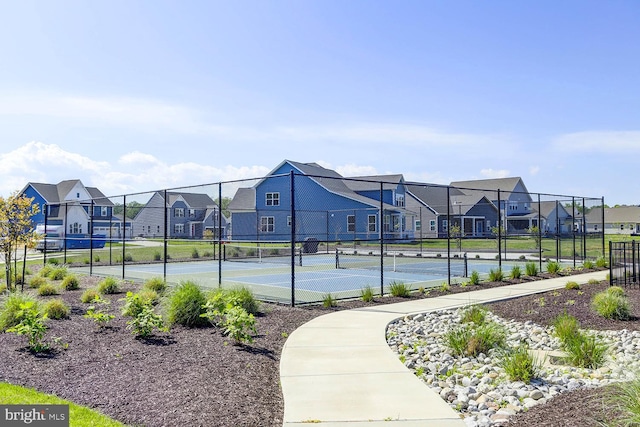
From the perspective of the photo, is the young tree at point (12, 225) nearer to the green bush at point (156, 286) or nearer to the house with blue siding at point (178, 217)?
the green bush at point (156, 286)

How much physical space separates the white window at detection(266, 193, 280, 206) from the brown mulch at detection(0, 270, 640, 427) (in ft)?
86.7

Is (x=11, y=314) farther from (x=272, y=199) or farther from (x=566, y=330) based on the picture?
(x=272, y=199)

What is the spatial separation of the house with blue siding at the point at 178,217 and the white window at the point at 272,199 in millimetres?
3919

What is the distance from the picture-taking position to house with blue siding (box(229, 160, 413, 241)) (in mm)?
31344

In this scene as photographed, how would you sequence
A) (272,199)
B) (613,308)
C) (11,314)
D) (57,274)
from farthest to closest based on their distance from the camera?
(272,199) → (57,274) → (613,308) → (11,314)

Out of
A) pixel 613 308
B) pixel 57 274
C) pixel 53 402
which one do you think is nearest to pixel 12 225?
pixel 57 274

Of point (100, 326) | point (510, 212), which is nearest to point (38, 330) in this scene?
point (100, 326)

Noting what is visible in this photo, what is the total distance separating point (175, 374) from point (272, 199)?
29.7 meters

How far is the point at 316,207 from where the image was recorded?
1384 inches

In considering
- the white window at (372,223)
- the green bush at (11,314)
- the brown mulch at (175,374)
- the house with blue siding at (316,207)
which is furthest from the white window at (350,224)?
the green bush at (11,314)

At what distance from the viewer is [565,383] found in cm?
543

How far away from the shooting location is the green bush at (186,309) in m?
8.45

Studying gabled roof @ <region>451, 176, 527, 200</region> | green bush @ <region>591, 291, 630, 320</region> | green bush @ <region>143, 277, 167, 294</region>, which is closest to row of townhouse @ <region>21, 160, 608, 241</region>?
gabled roof @ <region>451, 176, 527, 200</region>

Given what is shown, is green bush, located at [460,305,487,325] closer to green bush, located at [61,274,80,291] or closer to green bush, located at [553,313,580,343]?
green bush, located at [553,313,580,343]
